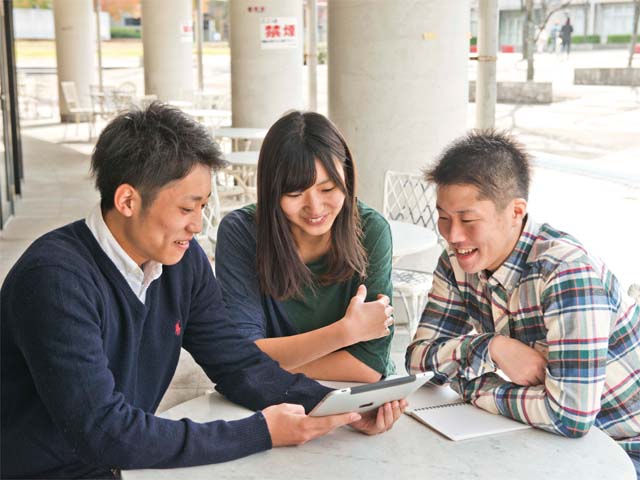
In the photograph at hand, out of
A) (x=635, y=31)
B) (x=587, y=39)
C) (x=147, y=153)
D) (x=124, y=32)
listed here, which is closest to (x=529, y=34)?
(x=587, y=39)

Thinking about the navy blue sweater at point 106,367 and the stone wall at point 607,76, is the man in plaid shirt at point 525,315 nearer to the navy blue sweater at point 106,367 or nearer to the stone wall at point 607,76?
the navy blue sweater at point 106,367

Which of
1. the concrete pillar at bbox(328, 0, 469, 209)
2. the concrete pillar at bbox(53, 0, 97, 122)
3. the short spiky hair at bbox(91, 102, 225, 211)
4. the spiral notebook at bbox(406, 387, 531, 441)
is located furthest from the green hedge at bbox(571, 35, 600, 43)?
the concrete pillar at bbox(53, 0, 97, 122)

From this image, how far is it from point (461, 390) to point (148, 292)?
2.32 ft

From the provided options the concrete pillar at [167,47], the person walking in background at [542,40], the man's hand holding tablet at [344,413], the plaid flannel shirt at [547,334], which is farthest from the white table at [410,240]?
the concrete pillar at [167,47]

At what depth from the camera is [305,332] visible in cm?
221

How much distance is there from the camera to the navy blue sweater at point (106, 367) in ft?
4.82

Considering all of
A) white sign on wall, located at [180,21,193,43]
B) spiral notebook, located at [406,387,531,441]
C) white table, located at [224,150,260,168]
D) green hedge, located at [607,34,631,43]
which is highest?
white sign on wall, located at [180,21,193,43]

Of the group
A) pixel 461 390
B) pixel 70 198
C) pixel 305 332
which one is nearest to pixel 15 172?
pixel 70 198

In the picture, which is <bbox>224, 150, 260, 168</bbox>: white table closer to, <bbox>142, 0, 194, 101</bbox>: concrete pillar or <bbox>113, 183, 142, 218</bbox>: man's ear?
<bbox>113, 183, 142, 218</bbox>: man's ear

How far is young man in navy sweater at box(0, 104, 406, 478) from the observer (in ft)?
4.83

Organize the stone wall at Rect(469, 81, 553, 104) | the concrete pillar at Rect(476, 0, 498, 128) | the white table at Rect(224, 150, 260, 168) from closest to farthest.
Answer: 1. the concrete pillar at Rect(476, 0, 498, 128)
2. the white table at Rect(224, 150, 260, 168)
3. the stone wall at Rect(469, 81, 553, 104)

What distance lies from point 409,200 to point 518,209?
2.57m

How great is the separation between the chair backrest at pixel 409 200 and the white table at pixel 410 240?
14.8 inches

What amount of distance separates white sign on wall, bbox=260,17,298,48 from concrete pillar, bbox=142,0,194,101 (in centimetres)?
489
